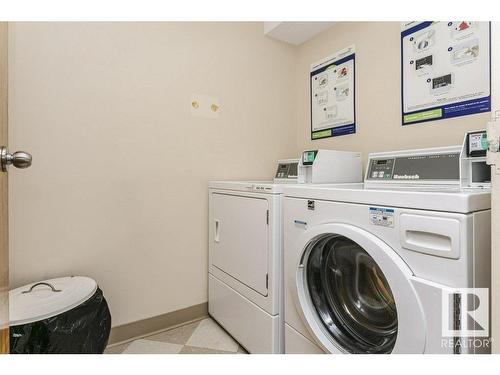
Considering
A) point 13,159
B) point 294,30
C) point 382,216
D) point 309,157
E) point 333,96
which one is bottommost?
point 382,216

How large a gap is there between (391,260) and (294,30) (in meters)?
1.89

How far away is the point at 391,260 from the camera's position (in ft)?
2.71

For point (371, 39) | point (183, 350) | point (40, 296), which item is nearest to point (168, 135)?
point (40, 296)

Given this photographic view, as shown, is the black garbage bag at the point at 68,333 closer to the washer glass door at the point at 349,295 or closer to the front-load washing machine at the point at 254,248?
the front-load washing machine at the point at 254,248

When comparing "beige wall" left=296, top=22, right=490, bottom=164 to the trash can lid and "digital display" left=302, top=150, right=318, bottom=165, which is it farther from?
the trash can lid

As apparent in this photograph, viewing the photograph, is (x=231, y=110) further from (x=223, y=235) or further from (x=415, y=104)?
(x=415, y=104)

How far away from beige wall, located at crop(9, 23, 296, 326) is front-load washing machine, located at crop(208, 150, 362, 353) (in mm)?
194

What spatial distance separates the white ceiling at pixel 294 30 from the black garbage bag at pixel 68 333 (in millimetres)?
2085

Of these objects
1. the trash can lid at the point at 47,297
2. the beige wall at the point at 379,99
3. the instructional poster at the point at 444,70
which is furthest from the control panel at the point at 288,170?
the trash can lid at the point at 47,297

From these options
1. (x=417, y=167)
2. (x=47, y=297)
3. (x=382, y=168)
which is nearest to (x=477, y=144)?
(x=417, y=167)

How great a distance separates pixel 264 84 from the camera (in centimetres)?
216

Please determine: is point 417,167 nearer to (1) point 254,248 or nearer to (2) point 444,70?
(2) point 444,70

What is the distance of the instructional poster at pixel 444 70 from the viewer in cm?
128

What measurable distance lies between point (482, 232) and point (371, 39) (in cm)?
147
